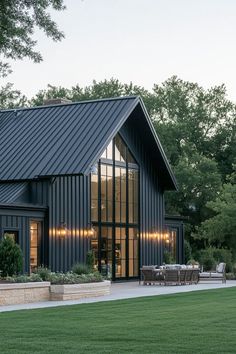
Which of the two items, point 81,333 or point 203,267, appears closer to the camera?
point 81,333

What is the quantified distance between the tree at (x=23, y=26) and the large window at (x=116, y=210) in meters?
18.3

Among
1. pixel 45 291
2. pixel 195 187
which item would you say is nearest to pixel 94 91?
pixel 195 187

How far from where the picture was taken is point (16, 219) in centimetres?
3045

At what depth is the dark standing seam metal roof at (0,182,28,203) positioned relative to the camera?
31109mm

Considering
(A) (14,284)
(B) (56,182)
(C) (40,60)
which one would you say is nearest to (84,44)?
(B) (56,182)

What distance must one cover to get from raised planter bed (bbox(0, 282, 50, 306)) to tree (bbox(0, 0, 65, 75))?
23.2ft

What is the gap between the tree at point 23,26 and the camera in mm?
16062

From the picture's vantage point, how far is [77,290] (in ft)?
80.1

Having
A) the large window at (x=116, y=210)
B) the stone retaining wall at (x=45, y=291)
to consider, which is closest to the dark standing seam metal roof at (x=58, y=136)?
the large window at (x=116, y=210)

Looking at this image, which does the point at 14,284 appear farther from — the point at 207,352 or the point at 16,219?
the point at 207,352

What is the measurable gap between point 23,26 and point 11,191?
16015 mm

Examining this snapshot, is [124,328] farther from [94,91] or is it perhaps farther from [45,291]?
[94,91]

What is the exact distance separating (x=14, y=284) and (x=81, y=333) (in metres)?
8.18

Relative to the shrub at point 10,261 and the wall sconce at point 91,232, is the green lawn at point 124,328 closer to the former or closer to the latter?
the shrub at point 10,261
